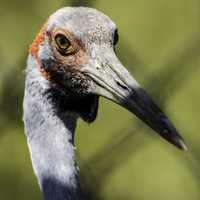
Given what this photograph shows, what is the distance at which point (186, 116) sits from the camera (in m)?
4.74

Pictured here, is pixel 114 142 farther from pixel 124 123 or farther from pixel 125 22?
pixel 125 22

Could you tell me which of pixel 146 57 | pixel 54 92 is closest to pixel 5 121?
pixel 146 57

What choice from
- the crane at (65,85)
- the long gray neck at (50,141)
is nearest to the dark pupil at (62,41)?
the crane at (65,85)

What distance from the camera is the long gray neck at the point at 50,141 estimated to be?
9.45 ft

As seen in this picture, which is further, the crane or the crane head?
the crane

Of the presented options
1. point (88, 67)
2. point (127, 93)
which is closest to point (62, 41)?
point (88, 67)

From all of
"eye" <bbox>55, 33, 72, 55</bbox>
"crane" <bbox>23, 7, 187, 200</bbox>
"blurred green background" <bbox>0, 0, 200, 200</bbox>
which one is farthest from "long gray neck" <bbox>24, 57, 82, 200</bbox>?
"blurred green background" <bbox>0, 0, 200, 200</bbox>

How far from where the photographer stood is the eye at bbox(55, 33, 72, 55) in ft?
9.34

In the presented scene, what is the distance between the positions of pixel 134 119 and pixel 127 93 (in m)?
1.87

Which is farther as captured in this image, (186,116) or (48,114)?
(186,116)

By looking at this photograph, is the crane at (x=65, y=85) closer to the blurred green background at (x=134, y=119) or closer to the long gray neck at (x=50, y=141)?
the long gray neck at (x=50, y=141)

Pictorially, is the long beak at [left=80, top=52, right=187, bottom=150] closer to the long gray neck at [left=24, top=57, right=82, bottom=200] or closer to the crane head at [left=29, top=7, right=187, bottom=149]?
the crane head at [left=29, top=7, right=187, bottom=149]

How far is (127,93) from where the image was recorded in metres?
2.73

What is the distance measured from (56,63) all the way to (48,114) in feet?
0.53
